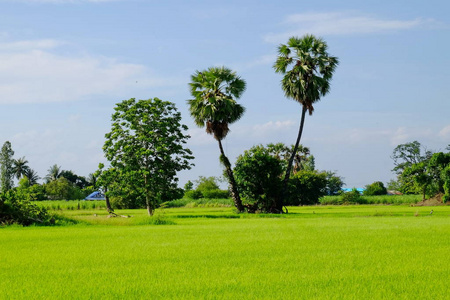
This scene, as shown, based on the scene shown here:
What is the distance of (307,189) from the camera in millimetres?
84562

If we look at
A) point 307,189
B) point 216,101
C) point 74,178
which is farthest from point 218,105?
point 74,178

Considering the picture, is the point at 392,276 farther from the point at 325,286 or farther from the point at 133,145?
the point at 133,145

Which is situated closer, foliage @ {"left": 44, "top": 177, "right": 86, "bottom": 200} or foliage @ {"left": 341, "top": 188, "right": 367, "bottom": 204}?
foliage @ {"left": 341, "top": 188, "right": 367, "bottom": 204}

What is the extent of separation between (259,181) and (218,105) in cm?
773

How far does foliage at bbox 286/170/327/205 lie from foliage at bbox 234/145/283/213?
107 ft

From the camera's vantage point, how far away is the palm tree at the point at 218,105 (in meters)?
50.9

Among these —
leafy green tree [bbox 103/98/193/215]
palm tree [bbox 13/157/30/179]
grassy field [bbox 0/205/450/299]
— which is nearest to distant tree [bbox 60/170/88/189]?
palm tree [bbox 13/157/30/179]

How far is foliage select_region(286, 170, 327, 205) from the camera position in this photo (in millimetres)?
83812

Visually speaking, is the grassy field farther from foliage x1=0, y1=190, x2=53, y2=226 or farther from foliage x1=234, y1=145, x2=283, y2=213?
foliage x1=234, y1=145, x2=283, y2=213

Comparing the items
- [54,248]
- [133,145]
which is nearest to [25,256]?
[54,248]

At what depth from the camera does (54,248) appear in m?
18.7

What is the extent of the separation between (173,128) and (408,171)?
4268cm

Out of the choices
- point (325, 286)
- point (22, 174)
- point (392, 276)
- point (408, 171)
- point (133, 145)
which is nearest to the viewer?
point (325, 286)

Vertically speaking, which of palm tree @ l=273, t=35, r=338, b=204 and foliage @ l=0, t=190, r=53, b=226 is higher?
palm tree @ l=273, t=35, r=338, b=204
